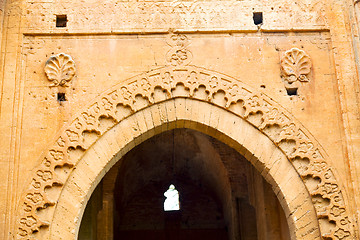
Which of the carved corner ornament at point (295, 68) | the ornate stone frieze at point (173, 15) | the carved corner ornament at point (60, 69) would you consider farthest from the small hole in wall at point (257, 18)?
the carved corner ornament at point (60, 69)

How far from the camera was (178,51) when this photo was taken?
6879mm

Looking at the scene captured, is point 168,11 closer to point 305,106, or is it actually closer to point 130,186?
point 305,106

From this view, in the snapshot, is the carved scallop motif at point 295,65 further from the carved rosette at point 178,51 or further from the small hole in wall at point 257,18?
the carved rosette at point 178,51

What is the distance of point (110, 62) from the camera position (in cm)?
682

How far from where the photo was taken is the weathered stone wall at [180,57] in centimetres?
653

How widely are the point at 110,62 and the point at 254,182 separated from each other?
3.41m

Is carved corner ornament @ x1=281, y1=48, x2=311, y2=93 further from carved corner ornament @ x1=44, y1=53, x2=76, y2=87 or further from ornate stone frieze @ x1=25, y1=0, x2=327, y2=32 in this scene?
carved corner ornament @ x1=44, y1=53, x2=76, y2=87

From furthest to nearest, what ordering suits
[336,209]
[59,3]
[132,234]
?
[132,234] < [59,3] < [336,209]

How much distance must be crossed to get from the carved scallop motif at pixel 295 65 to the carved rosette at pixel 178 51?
4.04ft

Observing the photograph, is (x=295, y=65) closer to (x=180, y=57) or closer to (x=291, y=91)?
(x=291, y=91)

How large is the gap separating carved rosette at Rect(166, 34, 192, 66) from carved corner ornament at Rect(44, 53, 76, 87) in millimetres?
1245

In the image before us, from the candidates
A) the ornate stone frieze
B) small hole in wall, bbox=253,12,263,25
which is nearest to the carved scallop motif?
the ornate stone frieze

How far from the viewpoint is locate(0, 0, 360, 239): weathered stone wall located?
21.4 ft

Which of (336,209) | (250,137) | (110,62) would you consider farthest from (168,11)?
(336,209)
